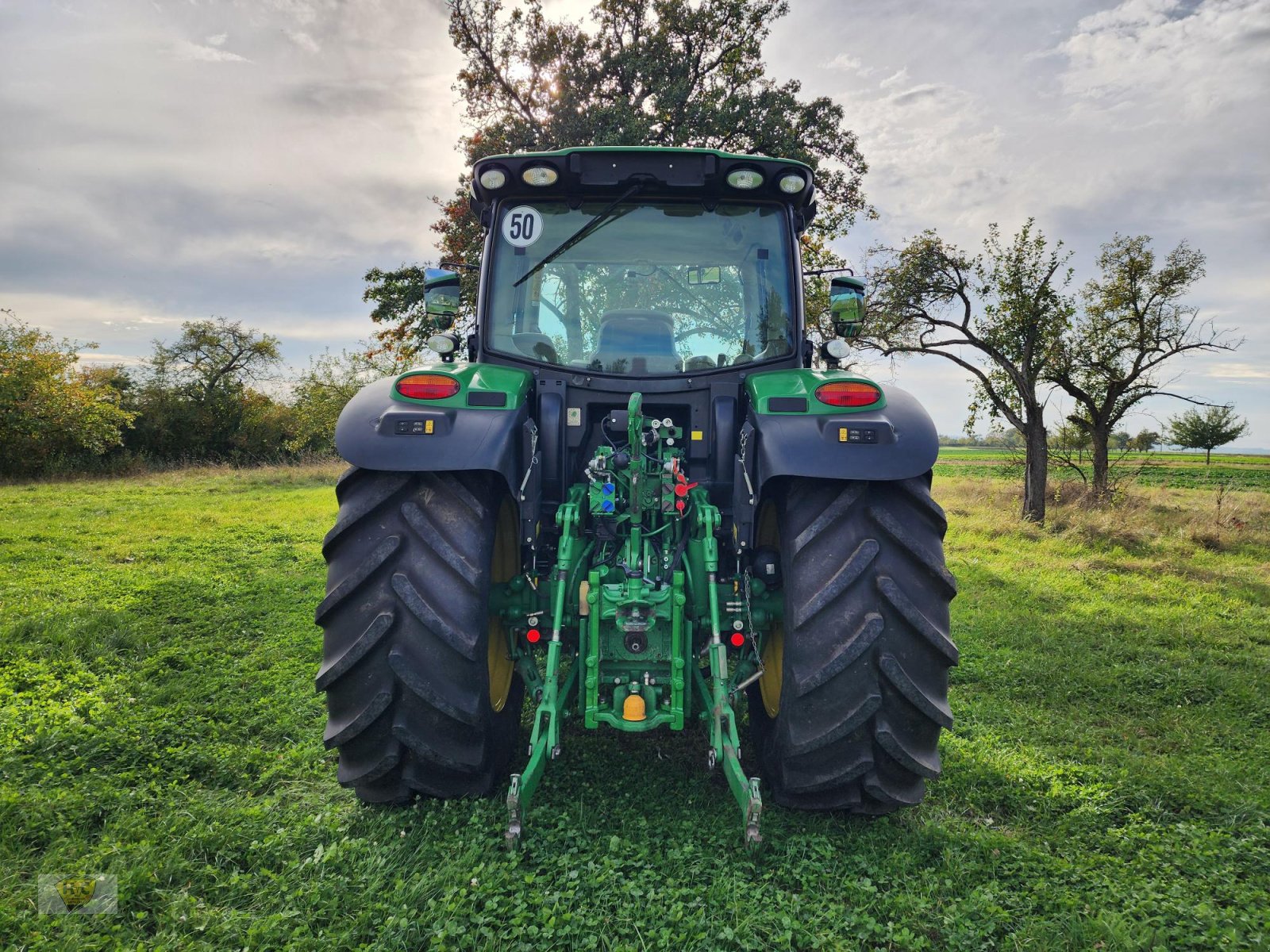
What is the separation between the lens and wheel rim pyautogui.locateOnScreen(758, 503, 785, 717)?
3.05m

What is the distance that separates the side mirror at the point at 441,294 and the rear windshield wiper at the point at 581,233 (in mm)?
428

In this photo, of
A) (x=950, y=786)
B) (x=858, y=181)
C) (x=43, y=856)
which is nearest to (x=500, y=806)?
(x=43, y=856)

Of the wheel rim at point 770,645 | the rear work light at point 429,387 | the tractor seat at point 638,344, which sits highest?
the tractor seat at point 638,344

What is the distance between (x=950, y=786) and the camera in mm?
2980

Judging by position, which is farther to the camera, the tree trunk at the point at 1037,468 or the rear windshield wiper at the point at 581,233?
the tree trunk at the point at 1037,468

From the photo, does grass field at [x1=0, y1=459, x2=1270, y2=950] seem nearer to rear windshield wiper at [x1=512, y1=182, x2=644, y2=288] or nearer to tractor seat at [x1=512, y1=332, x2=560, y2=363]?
tractor seat at [x1=512, y1=332, x2=560, y2=363]

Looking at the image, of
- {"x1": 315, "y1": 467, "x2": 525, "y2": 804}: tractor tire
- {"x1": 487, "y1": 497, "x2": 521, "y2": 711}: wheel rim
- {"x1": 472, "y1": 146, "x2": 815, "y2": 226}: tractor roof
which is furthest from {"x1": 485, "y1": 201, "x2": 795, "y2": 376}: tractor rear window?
{"x1": 315, "y1": 467, "x2": 525, "y2": 804}: tractor tire

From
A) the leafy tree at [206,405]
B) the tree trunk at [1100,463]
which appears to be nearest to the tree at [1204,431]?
the tree trunk at [1100,463]

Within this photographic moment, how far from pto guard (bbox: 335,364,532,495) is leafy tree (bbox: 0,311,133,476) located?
23045 mm

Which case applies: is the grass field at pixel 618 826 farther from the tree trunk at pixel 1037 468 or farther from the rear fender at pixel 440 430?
Answer: the tree trunk at pixel 1037 468

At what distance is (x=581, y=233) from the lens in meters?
3.15

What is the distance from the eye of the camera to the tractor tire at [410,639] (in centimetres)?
239

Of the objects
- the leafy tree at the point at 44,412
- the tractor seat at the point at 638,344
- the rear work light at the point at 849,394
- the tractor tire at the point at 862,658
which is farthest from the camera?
the leafy tree at the point at 44,412

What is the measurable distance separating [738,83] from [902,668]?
43.8 ft
